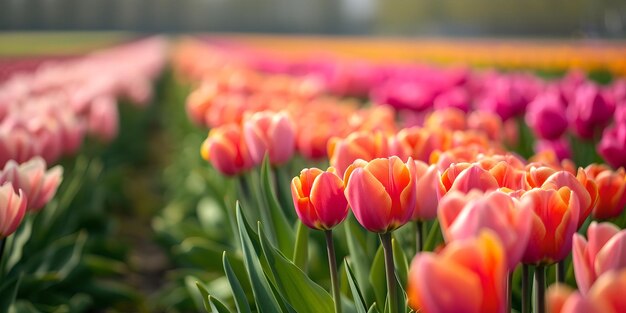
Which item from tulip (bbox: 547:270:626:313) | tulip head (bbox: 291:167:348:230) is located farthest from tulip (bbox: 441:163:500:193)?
tulip (bbox: 547:270:626:313)

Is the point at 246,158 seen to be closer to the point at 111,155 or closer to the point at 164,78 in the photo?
the point at 111,155

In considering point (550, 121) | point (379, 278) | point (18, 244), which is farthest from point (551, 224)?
point (18, 244)

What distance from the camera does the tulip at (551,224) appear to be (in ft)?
2.98

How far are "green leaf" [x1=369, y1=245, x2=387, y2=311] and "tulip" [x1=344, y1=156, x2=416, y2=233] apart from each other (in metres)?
0.40

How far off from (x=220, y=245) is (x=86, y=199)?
0.71m

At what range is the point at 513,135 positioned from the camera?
8.84 feet

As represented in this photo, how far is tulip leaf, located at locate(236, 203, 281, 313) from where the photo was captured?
1260 mm

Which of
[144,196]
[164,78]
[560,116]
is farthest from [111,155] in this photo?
[164,78]

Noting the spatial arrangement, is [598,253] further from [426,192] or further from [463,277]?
[426,192]

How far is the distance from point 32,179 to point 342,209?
76 centimetres

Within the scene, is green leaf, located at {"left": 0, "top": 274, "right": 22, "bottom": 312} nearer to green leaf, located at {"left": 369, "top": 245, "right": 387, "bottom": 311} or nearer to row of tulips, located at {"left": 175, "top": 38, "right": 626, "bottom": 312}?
row of tulips, located at {"left": 175, "top": 38, "right": 626, "bottom": 312}

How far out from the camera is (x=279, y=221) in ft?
5.42

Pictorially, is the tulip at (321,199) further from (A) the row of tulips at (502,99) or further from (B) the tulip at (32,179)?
(A) the row of tulips at (502,99)

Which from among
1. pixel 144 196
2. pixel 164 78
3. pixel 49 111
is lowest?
pixel 164 78
